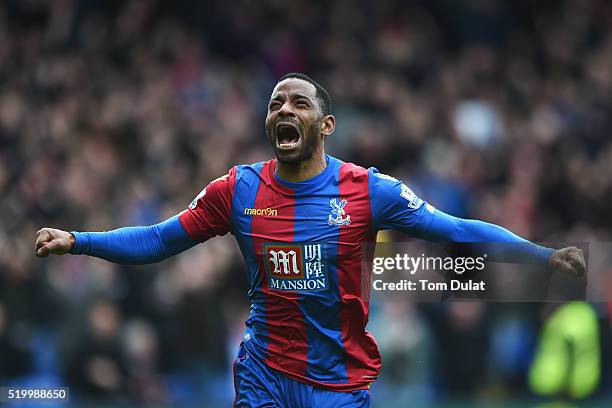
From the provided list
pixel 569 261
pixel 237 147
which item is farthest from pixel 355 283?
pixel 237 147

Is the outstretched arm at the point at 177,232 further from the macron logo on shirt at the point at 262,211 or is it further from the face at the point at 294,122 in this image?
the face at the point at 294,122

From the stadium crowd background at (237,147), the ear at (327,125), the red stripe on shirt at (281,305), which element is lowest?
the red stripe on shirt at (281,305)

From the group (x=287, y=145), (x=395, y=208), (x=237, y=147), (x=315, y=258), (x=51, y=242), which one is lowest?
(x=315, y=258)

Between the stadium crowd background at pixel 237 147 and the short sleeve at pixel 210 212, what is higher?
the stadium crowd background at pixel 237 147

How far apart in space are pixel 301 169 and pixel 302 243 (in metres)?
0.41

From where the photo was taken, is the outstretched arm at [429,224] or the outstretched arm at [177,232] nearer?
the outstretched arm at [429,224]

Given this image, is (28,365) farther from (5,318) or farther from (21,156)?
(21,156)

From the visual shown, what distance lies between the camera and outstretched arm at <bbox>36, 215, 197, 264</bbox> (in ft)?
19.9

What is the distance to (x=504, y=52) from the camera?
1577 cm

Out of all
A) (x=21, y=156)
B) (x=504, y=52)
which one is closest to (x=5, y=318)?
(x=21, y=156)

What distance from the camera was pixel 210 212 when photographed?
6254 mm

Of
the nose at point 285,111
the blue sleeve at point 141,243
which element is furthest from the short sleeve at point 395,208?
the blue sleeve at point 141,243

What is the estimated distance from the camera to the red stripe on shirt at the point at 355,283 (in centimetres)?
604

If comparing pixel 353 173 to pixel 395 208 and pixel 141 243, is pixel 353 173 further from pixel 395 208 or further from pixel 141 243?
pixel 141 243
